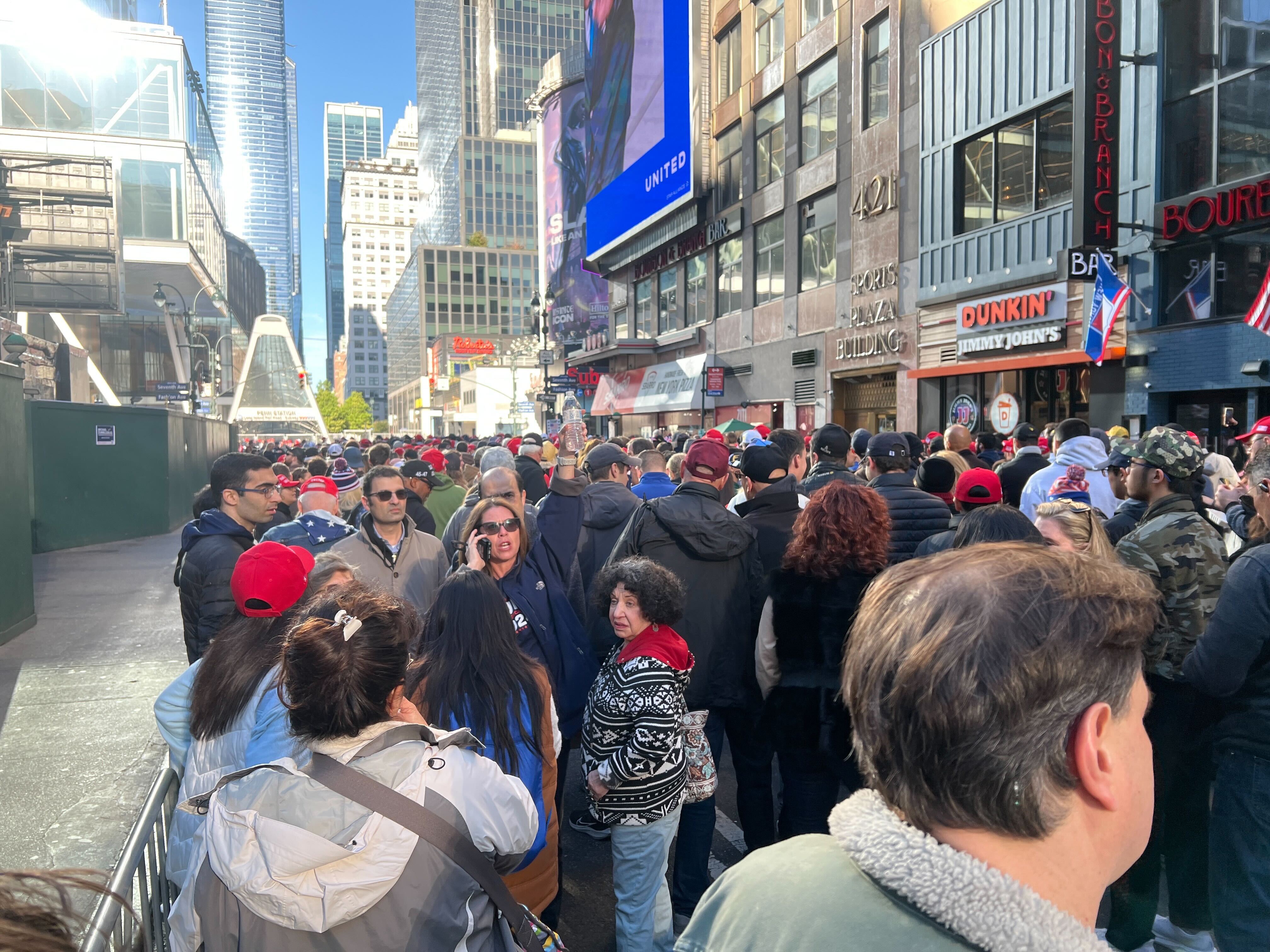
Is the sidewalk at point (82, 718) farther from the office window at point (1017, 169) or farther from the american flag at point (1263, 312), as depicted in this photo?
the office window at point (1017, 169)

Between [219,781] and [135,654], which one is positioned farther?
[135,654]

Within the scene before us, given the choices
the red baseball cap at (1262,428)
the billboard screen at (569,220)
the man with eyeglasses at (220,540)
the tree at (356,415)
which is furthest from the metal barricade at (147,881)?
the tree at (356,415)

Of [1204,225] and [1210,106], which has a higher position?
[1210,106]

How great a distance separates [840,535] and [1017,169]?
14669 millimetres

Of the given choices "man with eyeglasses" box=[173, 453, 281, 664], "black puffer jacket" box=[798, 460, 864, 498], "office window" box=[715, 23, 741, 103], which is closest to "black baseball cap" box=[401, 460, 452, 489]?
"man with eyeglasses" box=[173, 453, 281, 664]

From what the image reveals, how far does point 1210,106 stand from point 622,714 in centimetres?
1372

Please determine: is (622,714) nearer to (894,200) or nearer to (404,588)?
(404,588)

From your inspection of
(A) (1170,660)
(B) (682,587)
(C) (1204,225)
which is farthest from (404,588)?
(C) (1204,225)

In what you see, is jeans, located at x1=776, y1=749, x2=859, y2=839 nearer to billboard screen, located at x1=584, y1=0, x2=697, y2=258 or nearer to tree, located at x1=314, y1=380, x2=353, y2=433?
billboard screen, located at x1=584, y1=0, x2=697, y2=258

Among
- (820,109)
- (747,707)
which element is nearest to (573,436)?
(747,707)

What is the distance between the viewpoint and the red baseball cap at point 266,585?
280 cm

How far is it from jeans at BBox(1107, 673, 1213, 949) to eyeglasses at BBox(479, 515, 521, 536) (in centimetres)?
294

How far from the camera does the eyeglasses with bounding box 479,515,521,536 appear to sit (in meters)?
4.08

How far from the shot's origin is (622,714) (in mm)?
3311
